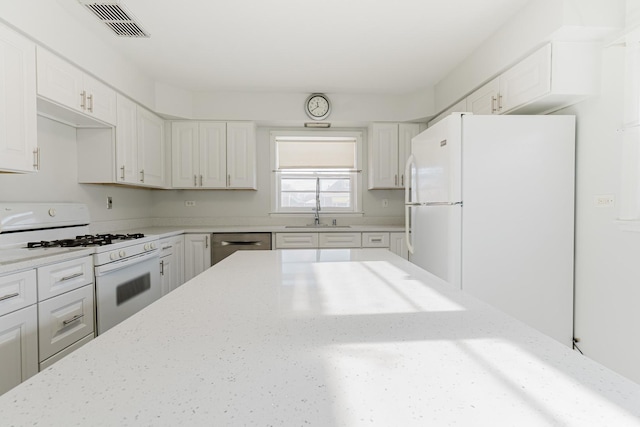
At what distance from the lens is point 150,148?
353 centimetres

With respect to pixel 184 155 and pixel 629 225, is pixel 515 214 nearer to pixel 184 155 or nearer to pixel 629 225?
pixel 629 225

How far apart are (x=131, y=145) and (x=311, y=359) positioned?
10.8ft

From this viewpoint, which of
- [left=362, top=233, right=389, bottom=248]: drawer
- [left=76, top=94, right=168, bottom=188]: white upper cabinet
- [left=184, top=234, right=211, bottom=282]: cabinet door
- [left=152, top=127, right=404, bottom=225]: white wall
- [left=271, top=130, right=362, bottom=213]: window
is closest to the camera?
[left=76, top=94, right=168, bottom=188]: white upper cabinet

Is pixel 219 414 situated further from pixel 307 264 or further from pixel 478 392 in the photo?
pixel 307 264

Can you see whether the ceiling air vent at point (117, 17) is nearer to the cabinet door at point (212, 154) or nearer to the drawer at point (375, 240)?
the cabinet door at point (212, 154)

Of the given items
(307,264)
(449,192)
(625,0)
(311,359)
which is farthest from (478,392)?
(625,0)

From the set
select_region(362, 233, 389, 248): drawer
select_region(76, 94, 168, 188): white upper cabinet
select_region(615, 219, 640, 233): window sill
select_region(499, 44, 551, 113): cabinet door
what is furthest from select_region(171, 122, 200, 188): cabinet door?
select_region(615, 219, 640, 233): window sill

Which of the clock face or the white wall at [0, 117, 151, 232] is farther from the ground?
the clock face

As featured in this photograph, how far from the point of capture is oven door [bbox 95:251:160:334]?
214 centimetres

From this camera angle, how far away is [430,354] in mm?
604

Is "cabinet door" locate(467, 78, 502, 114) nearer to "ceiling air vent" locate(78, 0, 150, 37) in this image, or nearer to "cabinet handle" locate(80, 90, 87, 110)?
"ceiling air vent" locate(78, 0, 150, 37)

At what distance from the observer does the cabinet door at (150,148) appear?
3.34 meters

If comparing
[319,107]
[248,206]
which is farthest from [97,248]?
[319,107]

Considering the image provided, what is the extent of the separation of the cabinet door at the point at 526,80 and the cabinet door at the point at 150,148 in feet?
10.9
